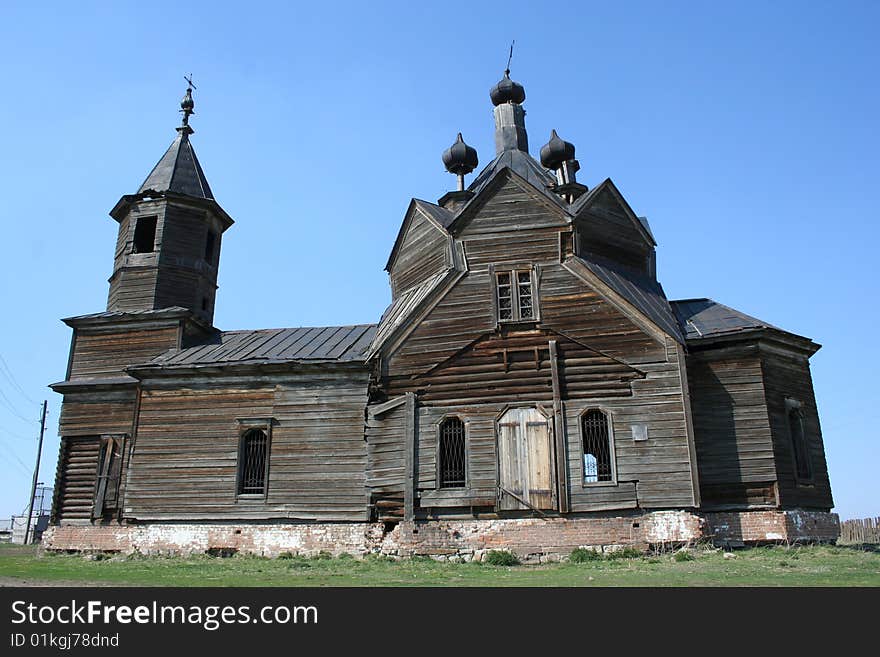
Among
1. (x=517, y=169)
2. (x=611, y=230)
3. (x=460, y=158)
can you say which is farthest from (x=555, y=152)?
(x=611, y=230)

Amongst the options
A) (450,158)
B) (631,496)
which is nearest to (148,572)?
(631,496)

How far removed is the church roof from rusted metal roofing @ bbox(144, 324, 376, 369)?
18.4ft

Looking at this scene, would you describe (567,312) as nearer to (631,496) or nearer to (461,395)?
(461,395)

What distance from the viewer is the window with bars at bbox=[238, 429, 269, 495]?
69.2ft

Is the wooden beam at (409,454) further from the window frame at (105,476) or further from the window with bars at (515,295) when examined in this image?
the window frame at (105,476)

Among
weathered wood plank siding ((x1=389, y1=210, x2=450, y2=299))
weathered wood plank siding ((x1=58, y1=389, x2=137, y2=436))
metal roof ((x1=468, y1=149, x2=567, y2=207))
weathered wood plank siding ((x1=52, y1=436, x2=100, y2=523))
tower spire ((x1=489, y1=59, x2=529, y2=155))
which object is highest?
tower spire ((x1=489, y1=59, x2=529, y2=155))

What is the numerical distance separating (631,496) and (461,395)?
4.82m

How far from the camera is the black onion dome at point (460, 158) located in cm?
2714

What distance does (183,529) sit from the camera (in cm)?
2095

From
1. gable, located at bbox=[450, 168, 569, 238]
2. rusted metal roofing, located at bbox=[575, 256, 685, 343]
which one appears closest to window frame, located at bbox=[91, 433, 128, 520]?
gable, located at bbox=[450, 168, 569, 238]

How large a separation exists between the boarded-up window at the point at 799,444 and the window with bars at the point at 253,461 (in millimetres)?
14498

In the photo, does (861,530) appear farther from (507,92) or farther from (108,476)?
(108,476)

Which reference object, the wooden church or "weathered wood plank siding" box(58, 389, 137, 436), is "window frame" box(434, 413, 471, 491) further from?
"weathered wood plank siding" box(58, 389, 137, 436)

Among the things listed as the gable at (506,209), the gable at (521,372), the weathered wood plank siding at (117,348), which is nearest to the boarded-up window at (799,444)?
the gable at (521,372)
